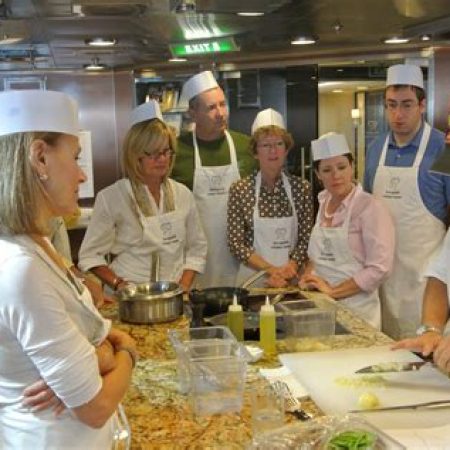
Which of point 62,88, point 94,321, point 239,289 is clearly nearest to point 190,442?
point 94,321

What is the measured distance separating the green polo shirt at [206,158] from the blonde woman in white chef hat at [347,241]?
1.99ft

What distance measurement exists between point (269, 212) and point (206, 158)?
20.0 inches

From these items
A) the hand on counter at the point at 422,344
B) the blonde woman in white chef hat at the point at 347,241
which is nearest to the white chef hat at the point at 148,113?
the blonde woman in white chef hat at the point at 347,241

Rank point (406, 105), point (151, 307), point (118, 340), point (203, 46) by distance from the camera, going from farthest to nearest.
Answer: point (203, 46), point (406, 105), point (151, 307), point (118, 340)

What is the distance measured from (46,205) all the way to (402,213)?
195 cm

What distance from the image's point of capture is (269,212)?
2773 millimetres

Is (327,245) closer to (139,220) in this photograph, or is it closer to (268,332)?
(139,220)

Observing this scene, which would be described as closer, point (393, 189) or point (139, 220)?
point (139, 220)

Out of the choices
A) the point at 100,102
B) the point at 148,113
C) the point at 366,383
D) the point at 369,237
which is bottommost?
the point at 366,383

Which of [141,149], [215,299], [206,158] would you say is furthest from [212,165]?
[215,299]

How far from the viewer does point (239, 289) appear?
204 cm

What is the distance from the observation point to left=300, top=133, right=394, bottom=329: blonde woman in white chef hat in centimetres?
237

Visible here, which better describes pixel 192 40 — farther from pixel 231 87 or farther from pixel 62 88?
pixel 62 88

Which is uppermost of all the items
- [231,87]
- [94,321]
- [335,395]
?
[231,87]
